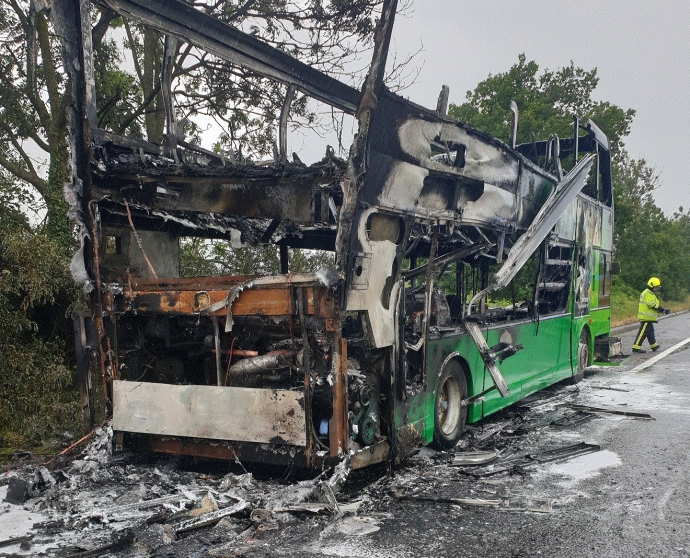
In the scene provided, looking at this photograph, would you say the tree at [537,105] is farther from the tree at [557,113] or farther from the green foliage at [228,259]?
the green foliage at [228,259]

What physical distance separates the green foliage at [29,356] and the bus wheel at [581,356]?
25.6ft

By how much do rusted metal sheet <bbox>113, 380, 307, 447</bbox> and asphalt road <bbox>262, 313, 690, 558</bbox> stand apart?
854 millimetres

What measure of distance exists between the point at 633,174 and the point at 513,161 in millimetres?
39734

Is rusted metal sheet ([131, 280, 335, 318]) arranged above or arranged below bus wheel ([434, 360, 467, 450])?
above

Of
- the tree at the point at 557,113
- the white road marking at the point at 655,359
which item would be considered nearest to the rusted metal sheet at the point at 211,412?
the white road marking at the point at 655,359

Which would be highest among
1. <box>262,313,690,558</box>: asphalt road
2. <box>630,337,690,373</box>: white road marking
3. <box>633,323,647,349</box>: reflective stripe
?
<box>633,323,647,349</box>: reflective stripe

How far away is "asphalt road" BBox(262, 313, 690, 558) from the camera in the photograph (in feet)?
13.1

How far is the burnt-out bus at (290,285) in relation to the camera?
480 cm

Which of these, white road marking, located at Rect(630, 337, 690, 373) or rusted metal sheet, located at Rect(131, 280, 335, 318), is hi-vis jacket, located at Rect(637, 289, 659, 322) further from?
rusted metal sheet, located at Rect(131, 280, 335, 318)

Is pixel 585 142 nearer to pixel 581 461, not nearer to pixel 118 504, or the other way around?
pixel 581 461

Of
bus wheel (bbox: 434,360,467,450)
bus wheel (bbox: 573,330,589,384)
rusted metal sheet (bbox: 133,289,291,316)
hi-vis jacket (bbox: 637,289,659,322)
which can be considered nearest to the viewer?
rusted metal sheet (bbox: 133,289,291,316)

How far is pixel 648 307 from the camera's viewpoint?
1517cm

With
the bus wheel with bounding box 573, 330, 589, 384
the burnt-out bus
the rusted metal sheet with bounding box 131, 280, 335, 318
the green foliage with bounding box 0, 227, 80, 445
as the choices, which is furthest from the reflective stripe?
the green foliage with bounding box 0, 227, 80, 445

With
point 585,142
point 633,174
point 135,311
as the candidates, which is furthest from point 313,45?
point 633,174
